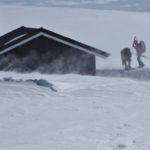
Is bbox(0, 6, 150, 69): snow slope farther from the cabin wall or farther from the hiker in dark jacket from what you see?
the cabin wall

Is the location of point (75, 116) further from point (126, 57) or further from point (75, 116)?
point (126, 57)

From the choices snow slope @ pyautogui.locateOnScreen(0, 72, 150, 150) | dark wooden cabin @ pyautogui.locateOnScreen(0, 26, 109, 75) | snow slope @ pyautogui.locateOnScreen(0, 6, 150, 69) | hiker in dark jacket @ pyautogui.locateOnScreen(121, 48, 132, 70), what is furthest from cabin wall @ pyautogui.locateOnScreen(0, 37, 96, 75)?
snow slope @ pyautogui.locateOnScreen(0, 6, 150, 69)

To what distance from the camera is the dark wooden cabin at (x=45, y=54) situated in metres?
20.9

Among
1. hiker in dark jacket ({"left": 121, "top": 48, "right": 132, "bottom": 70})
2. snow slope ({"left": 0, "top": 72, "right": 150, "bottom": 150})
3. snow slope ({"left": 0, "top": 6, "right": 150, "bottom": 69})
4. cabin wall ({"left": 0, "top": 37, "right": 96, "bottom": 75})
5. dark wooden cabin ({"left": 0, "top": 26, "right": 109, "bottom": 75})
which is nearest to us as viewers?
snow slope ({"left": 0, "top": 72, "right": 150, "bottom": 150})

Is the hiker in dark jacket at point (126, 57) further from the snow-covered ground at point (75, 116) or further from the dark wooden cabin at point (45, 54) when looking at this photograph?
the snow-covered ground at point (75, 116)

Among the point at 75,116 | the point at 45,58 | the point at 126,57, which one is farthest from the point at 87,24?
the point at 75,116

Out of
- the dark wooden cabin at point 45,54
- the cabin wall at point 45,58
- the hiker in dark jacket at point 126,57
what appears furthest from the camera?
the hiker in dark jacket at point 126,57

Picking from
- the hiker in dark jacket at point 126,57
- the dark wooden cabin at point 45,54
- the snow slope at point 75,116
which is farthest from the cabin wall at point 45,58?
the snow slope at point 75,116

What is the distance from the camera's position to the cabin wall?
21000mm

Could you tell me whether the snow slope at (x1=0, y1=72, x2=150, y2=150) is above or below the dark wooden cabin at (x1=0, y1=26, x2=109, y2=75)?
below

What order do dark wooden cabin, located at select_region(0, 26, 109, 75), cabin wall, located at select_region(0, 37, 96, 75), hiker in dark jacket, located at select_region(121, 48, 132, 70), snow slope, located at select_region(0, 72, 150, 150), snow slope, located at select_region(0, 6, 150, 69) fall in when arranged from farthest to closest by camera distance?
snow slope, located at select_region(0, 6, 150, 69) → hiker in dark jacket, located at select_region(121, 48, 132, 70) → cabin wall, located at select_region(0, 37, 96, 75) → dark wooden cabin, located at select_region(0, 26, 109, 75) → snow slope, located at select_region(0, 72, 150, 150)

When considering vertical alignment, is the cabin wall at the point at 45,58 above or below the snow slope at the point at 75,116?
above

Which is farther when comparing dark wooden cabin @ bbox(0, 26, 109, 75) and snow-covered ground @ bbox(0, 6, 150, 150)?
dark wooden cabin @ bbox(0, 26, 109, 75)

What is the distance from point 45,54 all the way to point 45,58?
0.16m
